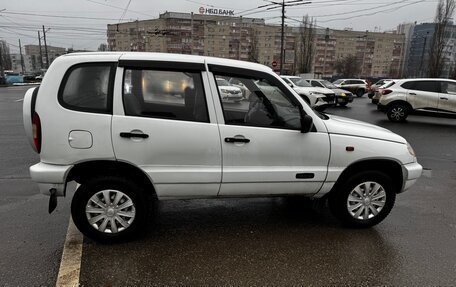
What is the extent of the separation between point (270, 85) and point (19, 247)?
9.73ft

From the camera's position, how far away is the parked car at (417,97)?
11914 mm

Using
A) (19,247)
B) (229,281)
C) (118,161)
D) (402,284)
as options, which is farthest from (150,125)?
(402,284)

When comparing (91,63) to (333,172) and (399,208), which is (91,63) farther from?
(399,208)

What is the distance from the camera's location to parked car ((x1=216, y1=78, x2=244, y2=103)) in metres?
3.39

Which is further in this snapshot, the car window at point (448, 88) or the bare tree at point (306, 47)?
the bare tree at point (306, 47)

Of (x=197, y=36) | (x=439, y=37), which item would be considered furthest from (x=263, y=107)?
(x=197, y=36)

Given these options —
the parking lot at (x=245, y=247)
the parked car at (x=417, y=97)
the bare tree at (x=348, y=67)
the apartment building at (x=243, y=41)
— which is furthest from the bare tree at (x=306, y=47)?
the parking lot at (x=245, y=247)

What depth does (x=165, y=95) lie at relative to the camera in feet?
10.9

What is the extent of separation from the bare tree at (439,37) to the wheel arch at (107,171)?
35166 mm

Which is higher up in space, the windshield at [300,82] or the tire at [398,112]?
the windshield at [300,82]

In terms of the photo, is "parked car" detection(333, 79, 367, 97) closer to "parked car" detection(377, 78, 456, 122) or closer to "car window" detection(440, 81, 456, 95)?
"parked car" detection(377, 78, 456, 122)

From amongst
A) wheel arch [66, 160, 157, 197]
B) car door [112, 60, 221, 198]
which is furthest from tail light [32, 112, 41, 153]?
car door [112, 60, 221, 198]

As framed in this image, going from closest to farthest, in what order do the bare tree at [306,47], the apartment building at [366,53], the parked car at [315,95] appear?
the parked car at [315,95] → the bare tree at [306,47] → the apartment building at [366,53]

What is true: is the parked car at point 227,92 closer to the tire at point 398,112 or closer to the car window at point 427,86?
the tire at point 398,112
